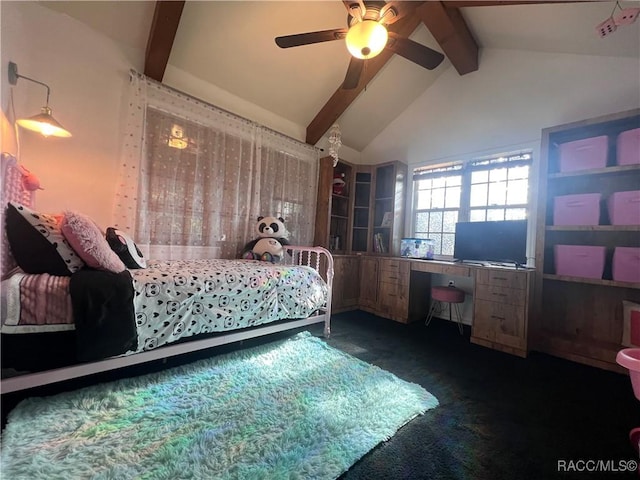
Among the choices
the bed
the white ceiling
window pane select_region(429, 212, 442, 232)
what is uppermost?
the white ceiling

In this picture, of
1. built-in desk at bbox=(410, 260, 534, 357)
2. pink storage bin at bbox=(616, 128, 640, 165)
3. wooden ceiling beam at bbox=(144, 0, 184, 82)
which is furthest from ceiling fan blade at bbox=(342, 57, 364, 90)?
pink storage bin at bbox=(616, 128, 640, 165)

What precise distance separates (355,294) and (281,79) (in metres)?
2.76

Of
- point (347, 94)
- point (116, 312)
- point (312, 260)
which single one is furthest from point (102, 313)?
point (347, 94)

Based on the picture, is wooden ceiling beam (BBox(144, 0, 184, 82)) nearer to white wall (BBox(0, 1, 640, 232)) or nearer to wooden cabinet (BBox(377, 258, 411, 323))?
white wall (BBox(0, 1, 640, 232))

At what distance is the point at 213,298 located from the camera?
175 centimetres

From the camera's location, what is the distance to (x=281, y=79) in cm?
287

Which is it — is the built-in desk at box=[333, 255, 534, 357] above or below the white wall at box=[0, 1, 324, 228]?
below

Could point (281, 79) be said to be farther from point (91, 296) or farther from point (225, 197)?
point (91, 296)

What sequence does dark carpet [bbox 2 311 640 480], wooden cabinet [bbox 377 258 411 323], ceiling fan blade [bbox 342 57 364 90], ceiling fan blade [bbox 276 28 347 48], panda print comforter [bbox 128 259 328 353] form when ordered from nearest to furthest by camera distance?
dark carpet [bbox 2 311 640 480] < panda print comforter [bbox 128 259 328 353] < ceiling fan blade [bbox 276 28 347 48] < ceiling fan blade [bbox 342 57 364 90] < wooden cabinet [bbox 377 258 411 323]

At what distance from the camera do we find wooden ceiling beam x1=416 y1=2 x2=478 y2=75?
2.36m

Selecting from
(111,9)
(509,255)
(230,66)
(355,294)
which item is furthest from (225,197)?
(509,255)

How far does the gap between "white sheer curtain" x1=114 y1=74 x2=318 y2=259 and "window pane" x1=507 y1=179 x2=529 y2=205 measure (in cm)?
256

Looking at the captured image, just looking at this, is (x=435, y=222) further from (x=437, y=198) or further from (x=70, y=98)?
(x=70, y=98)

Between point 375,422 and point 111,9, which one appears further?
point 111,9
